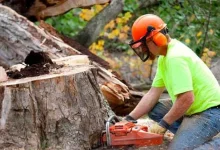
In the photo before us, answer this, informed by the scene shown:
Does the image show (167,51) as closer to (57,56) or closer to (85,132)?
(85,132)

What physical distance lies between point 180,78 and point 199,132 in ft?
1.76

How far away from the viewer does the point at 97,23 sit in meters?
7.96

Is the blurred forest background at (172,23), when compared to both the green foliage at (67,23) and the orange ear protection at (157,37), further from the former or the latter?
the orange ear protection at (157,37)

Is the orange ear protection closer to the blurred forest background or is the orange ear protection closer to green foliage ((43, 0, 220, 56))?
the blurred forest background

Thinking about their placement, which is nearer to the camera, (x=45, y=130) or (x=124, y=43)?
(x=45, y=130)

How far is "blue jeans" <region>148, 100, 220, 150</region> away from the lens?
427 centimetres

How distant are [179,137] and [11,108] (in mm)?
1425

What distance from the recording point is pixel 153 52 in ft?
14.1

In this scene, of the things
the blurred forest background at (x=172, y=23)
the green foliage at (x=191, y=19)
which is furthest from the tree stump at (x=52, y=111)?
the green foliage at (x=191, y=19)

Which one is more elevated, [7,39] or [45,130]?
[7,39]

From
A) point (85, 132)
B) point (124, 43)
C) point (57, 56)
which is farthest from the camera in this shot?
point (124, 43)

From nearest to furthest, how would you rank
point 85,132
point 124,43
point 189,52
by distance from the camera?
point 189,52 → point 85,132 → point 124,43

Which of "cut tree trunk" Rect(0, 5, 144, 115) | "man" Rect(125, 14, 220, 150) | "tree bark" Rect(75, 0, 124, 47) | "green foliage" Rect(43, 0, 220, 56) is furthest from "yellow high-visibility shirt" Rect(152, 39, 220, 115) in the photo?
"green foliage" Rect(43, 0, 220, 56)

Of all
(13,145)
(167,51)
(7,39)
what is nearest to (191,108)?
(167,51)
